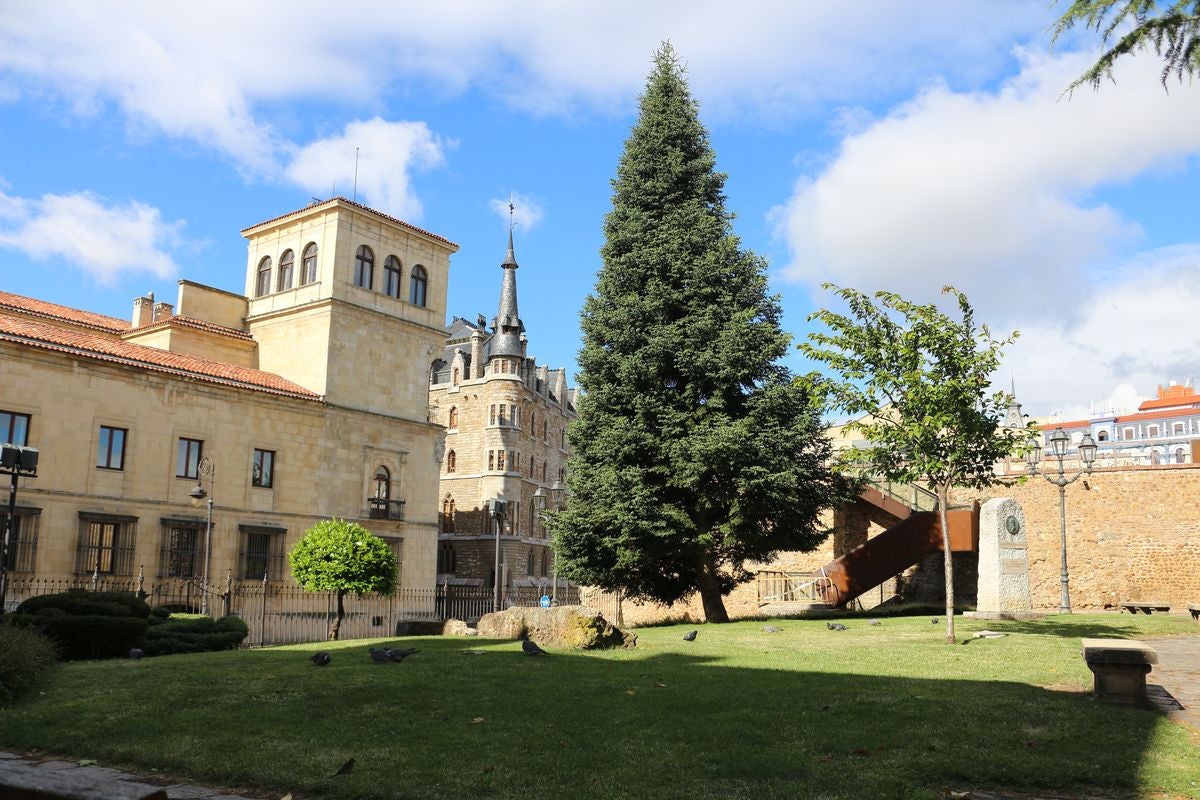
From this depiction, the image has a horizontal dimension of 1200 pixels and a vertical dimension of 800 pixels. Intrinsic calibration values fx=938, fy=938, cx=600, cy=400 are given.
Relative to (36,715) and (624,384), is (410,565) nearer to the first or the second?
(624,384)

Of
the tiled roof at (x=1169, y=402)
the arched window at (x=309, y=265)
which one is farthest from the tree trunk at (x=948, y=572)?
the tiled roof at (x=1169, y=402)

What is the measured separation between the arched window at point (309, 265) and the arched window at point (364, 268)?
5.56 ft

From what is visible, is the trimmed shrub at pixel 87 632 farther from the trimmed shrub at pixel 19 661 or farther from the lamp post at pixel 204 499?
the lamp post at pixel 204 499

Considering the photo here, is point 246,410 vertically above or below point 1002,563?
above

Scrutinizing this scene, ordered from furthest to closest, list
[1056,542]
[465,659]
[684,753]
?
[1056,542], [465,659], [684,753]

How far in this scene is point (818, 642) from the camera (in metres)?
16.1

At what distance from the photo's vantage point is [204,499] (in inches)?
1233

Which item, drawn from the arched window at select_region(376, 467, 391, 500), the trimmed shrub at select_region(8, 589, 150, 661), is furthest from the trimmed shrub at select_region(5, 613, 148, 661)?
the arched window at select_region(376, 467, 391, 500)

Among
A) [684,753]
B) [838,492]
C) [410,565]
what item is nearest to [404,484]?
[410,565]

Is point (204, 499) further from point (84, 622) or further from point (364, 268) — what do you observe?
point (84, 622)

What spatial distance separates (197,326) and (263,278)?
4439 millimetres

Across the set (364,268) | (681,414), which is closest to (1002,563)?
(681,414)

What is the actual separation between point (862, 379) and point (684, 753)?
422 inches

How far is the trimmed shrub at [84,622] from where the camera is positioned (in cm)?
1512
